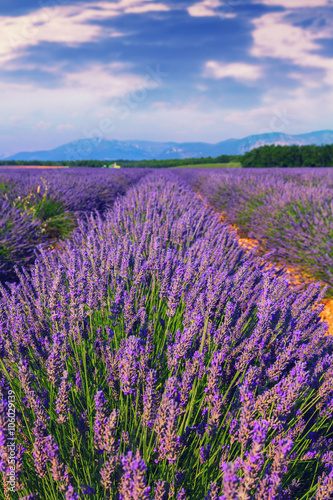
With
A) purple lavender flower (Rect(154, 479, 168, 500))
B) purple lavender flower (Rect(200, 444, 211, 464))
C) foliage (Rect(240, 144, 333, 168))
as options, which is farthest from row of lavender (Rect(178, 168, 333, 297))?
foliage (Rect(240, 144, 333, 168))

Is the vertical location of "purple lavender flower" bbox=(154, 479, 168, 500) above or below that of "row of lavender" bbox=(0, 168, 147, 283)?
below

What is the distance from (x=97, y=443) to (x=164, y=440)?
174 millimetres

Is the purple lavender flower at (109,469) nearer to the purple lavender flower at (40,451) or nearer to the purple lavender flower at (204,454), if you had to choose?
the purple lavender flower at (40,451)

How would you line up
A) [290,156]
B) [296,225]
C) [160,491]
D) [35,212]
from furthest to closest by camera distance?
1. [290,156]
2. [35,212]
3. [296,225]
4. [160,491]

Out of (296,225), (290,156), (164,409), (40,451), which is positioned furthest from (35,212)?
(290,156)

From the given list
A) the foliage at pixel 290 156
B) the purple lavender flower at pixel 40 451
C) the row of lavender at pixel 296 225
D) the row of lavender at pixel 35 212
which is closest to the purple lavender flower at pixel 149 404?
the purple lavender flower at pixel 40 451

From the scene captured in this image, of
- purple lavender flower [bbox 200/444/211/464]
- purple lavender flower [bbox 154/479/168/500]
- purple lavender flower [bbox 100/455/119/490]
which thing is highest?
purple lavender flower [bbox 100/455/119/490]

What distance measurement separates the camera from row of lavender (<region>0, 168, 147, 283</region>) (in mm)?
3605

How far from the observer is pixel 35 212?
16.6 ft

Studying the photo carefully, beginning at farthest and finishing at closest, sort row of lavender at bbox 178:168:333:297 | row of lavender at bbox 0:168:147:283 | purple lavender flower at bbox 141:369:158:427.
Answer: row of lavender at bbox 178:168:333:297 → row of lavender at bbox 0:168:147:283 → purple lavender flower at bbox 141:369:158:427

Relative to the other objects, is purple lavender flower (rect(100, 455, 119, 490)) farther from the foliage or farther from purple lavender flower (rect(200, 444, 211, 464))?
the foliage

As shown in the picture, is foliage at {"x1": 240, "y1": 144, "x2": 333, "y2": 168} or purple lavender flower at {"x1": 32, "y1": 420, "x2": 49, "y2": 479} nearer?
purple lavender flower at {"x1": 32, "y1": 420, "x2": 49, "y2": 479}

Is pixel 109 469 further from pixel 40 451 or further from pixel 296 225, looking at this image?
pixel 296 225

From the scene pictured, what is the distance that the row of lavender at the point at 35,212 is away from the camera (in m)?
3.61
